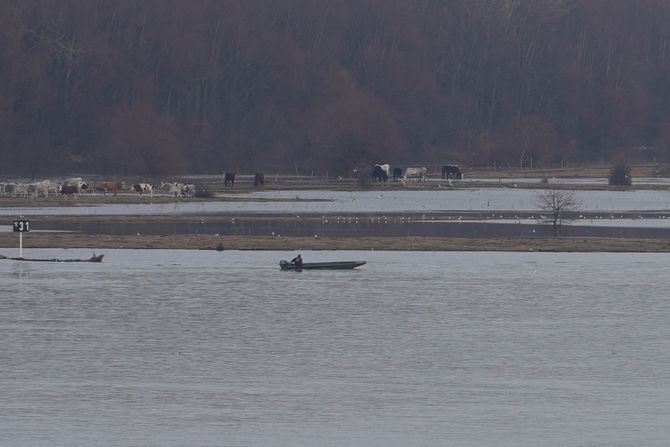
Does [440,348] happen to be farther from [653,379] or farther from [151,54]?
[151,54]

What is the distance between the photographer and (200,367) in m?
33.8

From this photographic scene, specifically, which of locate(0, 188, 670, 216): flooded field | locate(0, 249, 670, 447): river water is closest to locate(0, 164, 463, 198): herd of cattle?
locate(0, 188, 670, 216): flooded field

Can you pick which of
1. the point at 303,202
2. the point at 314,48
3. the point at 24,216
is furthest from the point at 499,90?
the point at 24,216

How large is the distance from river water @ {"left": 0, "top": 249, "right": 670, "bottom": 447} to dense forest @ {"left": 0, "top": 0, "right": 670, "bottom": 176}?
7275cm

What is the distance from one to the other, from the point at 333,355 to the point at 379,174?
271 ft

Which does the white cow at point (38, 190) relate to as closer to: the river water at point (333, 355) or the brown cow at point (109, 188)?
the brown cow at point (109, 188)

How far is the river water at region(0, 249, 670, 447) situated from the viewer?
90.6 feet

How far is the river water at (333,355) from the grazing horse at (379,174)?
2377 inches

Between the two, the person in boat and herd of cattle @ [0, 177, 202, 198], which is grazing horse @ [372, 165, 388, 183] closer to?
herd of cattle @ [0, 177, 202, 198]

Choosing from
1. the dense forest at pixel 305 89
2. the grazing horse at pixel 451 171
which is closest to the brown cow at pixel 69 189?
the dense forest at pixel 305 89

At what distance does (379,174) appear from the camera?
11788 cm

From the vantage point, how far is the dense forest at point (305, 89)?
135 metres

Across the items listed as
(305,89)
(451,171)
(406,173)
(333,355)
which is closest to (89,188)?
(406,173)

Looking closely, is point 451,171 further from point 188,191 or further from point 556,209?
point 556,209
